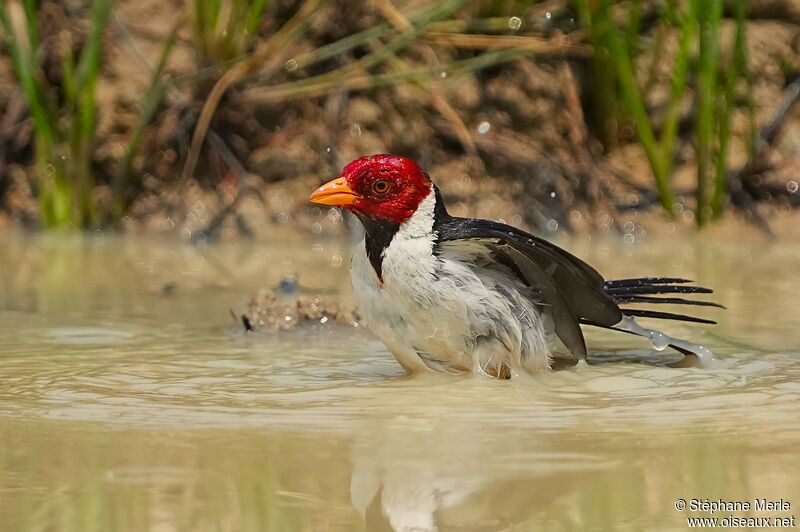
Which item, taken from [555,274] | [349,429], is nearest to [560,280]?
[555,274]

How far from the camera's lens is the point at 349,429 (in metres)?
Result: 2.97

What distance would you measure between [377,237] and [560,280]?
512 mm

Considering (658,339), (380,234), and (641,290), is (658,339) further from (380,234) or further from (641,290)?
(380,234)

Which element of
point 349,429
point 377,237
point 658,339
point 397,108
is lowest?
point 349,429

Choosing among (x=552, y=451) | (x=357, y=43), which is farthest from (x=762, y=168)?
(x=552, y=451)

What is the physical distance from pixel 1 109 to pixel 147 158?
855mm

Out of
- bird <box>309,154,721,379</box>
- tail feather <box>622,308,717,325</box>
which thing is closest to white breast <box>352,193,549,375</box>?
bird <box>309,154,721,379</box>

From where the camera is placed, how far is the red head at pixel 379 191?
3594 millimetres

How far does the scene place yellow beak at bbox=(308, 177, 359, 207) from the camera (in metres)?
3.62

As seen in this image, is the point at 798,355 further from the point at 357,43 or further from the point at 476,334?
the point at 357,43

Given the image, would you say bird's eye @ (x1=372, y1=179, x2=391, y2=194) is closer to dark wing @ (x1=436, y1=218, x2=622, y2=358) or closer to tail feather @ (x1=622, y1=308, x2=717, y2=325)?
dark wing @ (x1=436, y1=218, x2=622, y2=358)

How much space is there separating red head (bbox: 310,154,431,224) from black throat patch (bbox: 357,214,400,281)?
1cm

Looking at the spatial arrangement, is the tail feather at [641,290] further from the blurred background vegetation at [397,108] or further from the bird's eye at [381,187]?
the blurred background vegetation at [397,108]

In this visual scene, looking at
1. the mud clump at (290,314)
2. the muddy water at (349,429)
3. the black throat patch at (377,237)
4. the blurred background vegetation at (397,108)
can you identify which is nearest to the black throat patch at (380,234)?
the black throat patch at (377,237)
